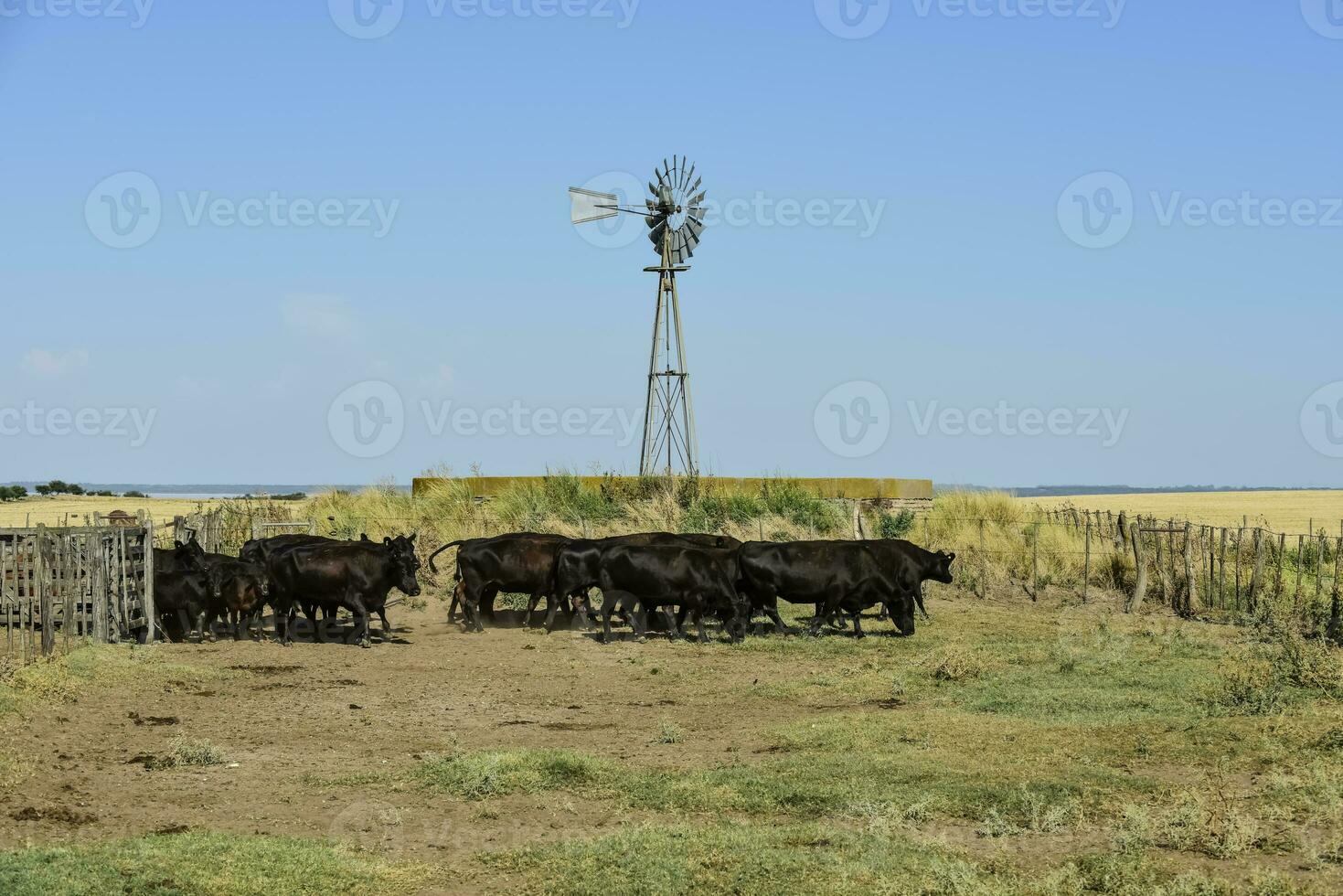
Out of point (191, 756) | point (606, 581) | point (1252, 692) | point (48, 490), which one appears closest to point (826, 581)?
point (606, 581)

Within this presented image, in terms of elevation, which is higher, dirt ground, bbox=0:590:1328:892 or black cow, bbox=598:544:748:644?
black cow, bbox=598:544:748:644

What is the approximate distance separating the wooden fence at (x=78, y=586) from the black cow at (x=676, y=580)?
6.02 m

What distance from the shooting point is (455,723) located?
42.5 ft

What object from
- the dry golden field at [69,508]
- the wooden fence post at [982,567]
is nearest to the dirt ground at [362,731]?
the wooden fence post at [982,567]

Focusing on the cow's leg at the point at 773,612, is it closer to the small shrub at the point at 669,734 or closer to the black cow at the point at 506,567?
the black cow at the point at 506,567

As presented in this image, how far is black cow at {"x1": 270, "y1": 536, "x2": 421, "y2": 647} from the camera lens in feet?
62.2

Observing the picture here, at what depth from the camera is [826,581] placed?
1952 centimetres

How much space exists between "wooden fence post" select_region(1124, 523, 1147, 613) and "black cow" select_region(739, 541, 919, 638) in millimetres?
4923

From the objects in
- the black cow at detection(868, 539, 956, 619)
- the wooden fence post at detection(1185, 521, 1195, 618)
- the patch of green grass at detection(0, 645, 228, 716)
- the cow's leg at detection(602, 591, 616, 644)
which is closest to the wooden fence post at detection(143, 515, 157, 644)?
the patch of green grass at detection(0, 645, 228, 716)

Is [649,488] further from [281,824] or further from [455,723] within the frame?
[281,824]

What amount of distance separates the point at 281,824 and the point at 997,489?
1009 inches

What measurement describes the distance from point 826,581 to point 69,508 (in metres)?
48.1

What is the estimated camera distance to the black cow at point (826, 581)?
1950 cm

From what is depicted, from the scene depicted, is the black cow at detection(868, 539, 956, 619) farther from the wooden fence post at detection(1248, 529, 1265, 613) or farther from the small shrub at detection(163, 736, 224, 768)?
the small shrub at detection(163, 736, 224, 768)
